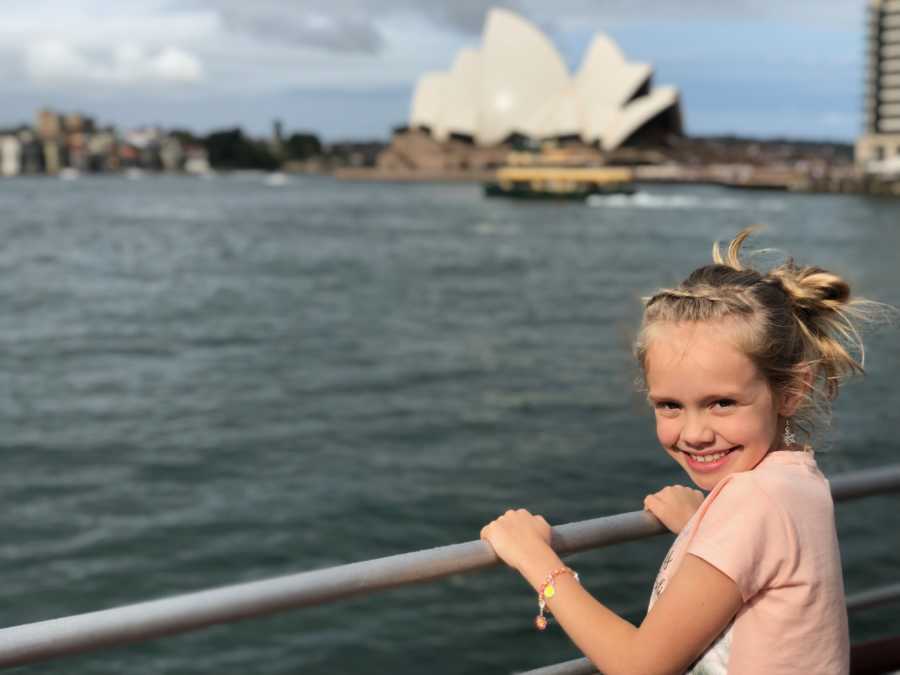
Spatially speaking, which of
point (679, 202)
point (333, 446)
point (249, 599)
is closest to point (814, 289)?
point (249, 599)

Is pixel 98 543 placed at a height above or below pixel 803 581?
below

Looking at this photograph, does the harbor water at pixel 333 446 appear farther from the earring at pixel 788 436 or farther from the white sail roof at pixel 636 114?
the white sail roof at pixel 636 114

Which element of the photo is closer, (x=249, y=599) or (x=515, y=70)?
(x=249, y=599)

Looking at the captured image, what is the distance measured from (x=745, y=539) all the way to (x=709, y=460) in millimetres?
121

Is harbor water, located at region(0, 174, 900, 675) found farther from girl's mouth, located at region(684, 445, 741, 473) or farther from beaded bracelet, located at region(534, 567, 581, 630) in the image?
beaded bracelet, located at region(534, 567, 581, 630)

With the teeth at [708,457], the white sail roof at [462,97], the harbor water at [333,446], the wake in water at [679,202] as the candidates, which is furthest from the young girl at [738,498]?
the white sail roof at [462,97]

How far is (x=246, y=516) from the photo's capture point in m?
6.77

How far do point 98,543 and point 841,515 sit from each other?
4.39 m

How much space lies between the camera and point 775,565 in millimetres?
886

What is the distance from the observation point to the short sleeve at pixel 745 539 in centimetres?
87

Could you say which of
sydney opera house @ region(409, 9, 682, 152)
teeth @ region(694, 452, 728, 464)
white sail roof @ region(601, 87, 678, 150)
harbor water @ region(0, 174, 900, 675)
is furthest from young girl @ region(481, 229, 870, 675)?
white sail roof @ region(601, 87, 678, 150)

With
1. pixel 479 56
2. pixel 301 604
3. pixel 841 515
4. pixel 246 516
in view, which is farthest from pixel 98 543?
pixel 479 56

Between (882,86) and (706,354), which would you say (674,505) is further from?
(882,86)

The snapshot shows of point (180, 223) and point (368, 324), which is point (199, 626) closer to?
point (368, 324)
